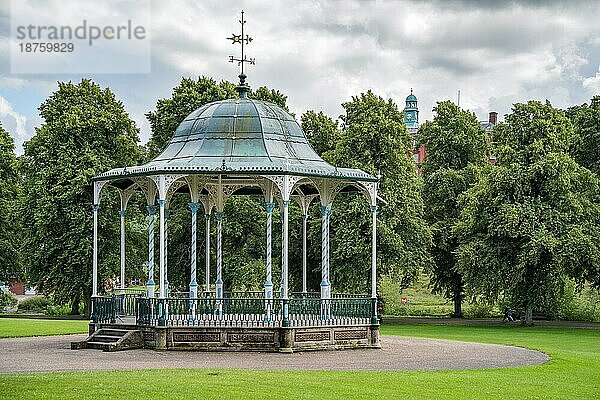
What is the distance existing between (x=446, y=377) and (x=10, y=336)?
58.4 ft

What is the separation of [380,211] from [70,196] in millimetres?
14630

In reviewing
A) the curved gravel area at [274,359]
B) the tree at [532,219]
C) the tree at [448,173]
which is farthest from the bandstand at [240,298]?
the tree at [448,173]

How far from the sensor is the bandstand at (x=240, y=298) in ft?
82.4

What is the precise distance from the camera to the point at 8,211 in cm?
4734

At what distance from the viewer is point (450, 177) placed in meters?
49.4

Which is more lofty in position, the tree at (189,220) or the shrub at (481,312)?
the tree at (189,220)

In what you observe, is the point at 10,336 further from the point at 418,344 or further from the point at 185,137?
the point at 418,344

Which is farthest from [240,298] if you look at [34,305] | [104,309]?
[34,305]

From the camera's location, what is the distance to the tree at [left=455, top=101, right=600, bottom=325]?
1656 inches

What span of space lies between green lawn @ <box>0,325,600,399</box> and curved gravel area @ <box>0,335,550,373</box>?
141 cm

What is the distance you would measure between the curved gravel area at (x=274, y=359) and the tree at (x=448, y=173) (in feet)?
72.7

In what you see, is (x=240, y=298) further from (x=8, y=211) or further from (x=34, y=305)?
(x=34, y=305)

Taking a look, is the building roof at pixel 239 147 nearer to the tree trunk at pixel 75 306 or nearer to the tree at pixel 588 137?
the tree trunk at pixel 75 306

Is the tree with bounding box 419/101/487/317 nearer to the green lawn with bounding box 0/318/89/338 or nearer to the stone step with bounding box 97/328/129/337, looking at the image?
the green lawn with bounding box 0/318/89/338
